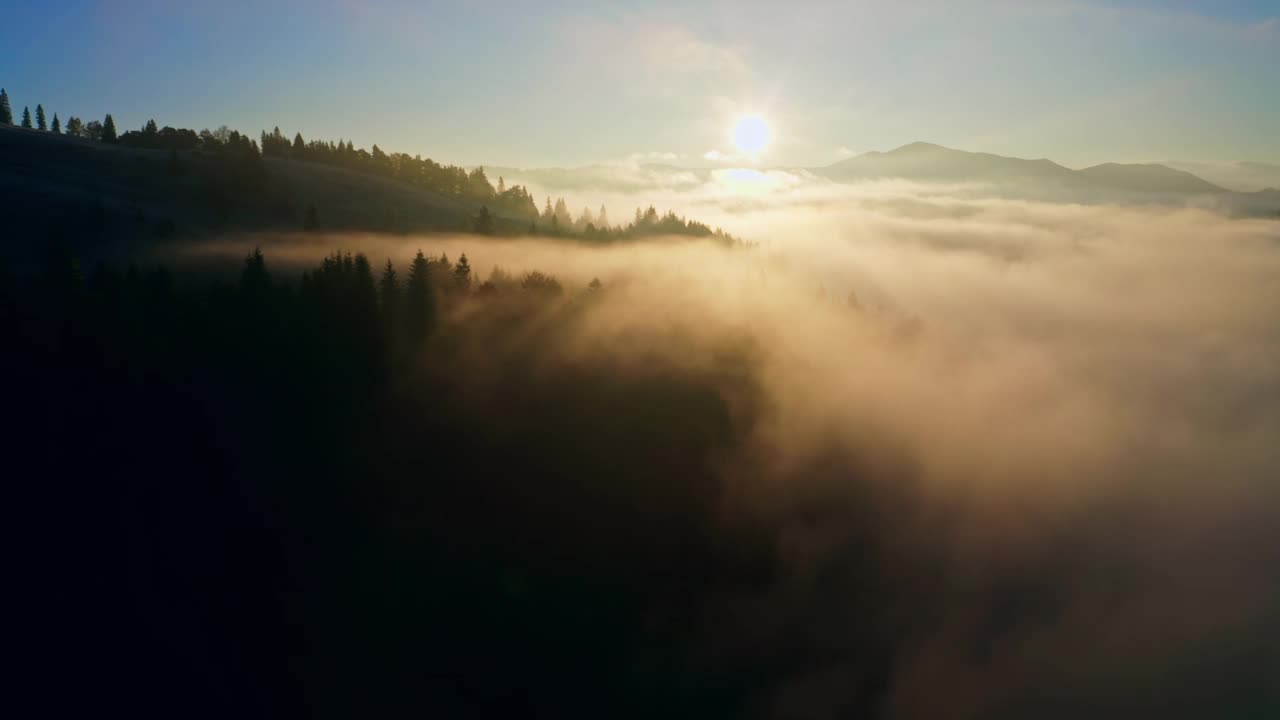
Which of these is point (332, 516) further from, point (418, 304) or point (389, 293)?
point (389, 293)

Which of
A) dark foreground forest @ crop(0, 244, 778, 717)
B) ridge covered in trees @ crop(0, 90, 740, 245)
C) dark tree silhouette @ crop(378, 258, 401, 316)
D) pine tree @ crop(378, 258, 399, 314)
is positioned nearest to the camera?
dark foreground forest @ crop(0, 244, 778, 717)

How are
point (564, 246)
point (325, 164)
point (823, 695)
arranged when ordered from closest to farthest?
point (823, 695) → point (564, 246) → point (325, 164)

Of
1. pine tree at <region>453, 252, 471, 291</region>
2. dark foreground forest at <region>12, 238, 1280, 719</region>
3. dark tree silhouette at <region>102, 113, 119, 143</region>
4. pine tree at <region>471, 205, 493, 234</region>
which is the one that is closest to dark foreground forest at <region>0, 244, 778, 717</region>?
dark foreground forest at <region>12, 238, 1280, 719</region>

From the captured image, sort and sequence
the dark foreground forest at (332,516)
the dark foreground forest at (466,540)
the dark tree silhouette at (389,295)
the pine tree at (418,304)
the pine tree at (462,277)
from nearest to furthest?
1. the dark foreground forest at (332,516)
2. the dark foreground forest at (466,540)
3. the dark tree silhouette at (389,295)
4. the pine tree at (418,304)
5. the pine tree at (462,277)

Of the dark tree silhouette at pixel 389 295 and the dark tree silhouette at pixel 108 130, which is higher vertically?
the dark tree silhouette at pixel 108 130

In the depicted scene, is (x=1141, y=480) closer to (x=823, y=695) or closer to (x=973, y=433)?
(x=973, y=433)

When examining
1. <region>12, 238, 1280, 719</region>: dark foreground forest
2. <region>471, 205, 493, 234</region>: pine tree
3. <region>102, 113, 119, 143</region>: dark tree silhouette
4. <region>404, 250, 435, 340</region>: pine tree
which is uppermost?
<region>102, 113, 119, 143</region>: dark tree silhouette

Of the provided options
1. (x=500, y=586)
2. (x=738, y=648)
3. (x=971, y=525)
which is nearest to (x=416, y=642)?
(x=500, y=586)

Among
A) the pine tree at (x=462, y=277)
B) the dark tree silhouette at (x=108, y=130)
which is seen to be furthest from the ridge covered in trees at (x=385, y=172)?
the pine tree at (x=462, y=277)

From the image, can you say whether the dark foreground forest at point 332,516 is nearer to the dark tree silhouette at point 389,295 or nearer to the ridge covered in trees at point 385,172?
the dark tree silhouette at point 389,295

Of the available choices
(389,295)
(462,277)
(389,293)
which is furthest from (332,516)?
(462,277)

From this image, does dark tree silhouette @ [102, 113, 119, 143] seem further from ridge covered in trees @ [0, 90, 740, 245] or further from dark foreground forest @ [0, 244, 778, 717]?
dark foreground forest @ [0, 244, 778, 717]
